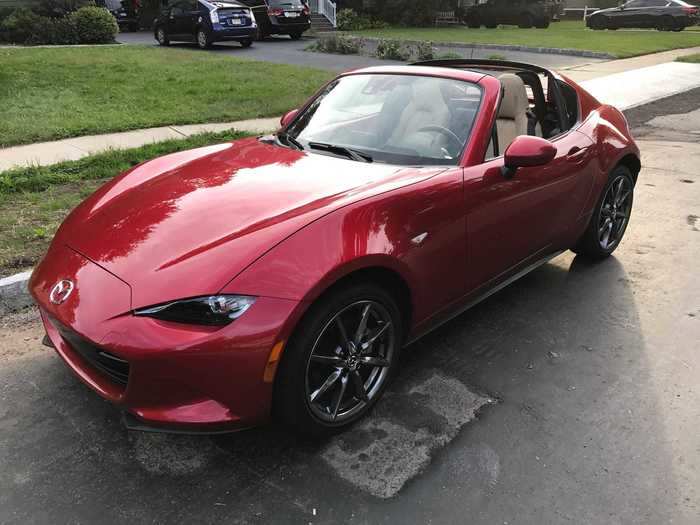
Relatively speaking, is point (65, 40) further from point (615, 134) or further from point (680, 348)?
point (680, 348)

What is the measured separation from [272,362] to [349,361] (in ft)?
1.59

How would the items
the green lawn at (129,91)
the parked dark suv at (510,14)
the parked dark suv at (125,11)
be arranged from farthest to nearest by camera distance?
1. the parked dark suv at (510,14)
2. the parked dark suv at (125,11)
3. the green lawn at (129,91)

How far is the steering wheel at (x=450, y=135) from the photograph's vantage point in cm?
321

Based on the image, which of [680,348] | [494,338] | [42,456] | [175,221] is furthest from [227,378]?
[680,348]

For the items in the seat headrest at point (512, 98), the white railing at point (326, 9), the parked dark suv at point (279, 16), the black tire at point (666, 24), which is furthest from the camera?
the black tire at point (666, 24)

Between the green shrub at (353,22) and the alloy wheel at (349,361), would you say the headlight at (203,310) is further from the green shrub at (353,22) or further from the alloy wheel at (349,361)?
the green shrub at (353,22)

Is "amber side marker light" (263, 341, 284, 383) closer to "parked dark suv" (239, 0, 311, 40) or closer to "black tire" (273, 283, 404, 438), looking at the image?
"black tire" (273, 283, 404, 438)

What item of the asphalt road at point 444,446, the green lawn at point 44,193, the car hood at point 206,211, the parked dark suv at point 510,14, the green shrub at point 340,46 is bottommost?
the asphalt road at point 444,446

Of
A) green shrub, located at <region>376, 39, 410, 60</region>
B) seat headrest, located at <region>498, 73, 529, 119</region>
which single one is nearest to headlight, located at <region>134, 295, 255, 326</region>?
seat headrest, located at <region>498, 73, 529, 119</region>

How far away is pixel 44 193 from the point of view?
541 centimetres

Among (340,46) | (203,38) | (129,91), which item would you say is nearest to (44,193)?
(129,91)

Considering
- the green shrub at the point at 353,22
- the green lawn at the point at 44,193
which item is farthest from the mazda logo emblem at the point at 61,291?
the green shrub at the point at 353,22

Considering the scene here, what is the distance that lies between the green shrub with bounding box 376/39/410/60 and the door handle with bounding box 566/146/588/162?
1425cm

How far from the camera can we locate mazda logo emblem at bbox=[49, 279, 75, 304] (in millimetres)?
2453
